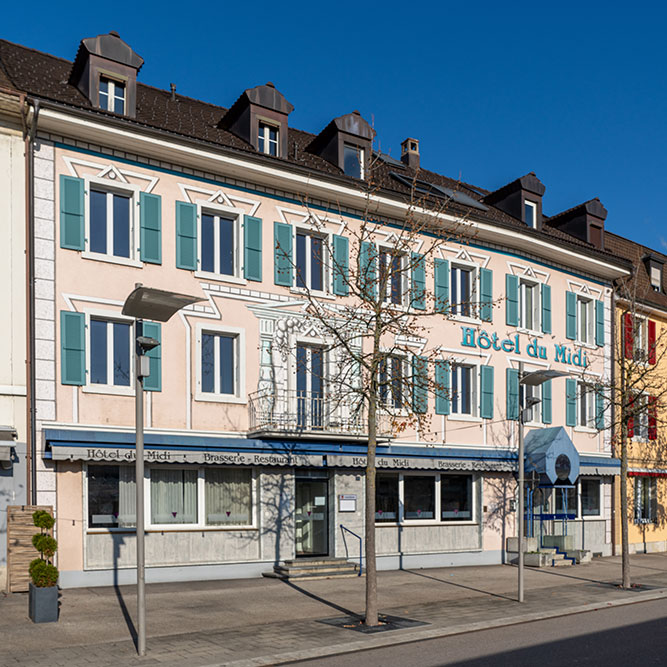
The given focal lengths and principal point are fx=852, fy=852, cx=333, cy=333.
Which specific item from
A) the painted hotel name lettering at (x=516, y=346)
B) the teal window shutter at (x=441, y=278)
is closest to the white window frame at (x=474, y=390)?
the painted hotel name lettering at (x=516, y=346)

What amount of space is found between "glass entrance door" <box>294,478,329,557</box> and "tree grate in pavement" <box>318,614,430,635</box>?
6.35 meters

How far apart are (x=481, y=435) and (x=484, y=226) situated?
561 cm

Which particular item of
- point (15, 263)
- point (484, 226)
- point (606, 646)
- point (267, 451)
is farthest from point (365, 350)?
point (606, 646)

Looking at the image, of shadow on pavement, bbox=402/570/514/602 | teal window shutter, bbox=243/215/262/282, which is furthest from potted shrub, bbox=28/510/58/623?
teal window shutter, bbox=243/215/262/282

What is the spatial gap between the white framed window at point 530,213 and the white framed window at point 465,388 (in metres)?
5.84

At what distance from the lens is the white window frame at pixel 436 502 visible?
69.2 ft

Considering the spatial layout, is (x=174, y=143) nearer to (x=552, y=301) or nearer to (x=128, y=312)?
(x=128, y=312)

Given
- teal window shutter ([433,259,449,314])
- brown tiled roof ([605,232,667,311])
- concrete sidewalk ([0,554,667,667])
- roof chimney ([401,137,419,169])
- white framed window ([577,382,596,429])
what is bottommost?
concrete sidewalk ([0,554,667,667])

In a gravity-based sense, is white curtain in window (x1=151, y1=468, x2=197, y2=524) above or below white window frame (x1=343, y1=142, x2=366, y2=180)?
below

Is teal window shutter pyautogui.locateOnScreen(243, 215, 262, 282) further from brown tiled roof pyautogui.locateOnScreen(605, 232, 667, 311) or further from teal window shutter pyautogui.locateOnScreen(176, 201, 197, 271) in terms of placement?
brown tiled roof pyautogui.locateOnScreen(605, 232, 667, 311)

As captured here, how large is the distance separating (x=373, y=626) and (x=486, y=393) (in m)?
11.7

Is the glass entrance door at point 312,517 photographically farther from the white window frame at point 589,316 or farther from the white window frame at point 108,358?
the white window frame at point 589,316

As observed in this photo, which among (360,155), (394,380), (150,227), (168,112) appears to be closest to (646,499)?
(360,155)

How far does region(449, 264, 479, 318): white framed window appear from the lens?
2280 centimetres
